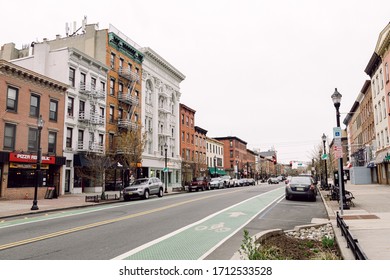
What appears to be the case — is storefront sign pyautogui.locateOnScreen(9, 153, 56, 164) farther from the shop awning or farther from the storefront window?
the shop awning

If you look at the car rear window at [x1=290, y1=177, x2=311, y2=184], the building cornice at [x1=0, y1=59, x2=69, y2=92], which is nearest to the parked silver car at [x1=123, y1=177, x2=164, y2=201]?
the car rear window at [x1=290, y1=177, x2=311, y2=184]

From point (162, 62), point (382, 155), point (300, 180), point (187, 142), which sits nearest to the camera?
point (300, 180)

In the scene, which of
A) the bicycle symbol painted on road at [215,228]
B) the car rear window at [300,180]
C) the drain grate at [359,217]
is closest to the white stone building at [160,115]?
the car rear window at [300,180]

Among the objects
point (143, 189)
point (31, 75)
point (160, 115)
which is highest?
point (160, 115)

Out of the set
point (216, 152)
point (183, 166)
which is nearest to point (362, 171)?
point (183, 166)

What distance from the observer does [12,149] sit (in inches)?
965

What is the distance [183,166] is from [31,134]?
2653 cm

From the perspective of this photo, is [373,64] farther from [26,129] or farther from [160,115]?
[26,129]

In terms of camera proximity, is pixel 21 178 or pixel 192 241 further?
pixel 21 178

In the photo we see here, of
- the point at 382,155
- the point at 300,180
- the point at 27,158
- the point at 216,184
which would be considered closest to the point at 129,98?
the point at 27,158

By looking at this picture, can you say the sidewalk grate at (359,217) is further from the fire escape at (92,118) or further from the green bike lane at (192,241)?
the fire escape at (92,118)

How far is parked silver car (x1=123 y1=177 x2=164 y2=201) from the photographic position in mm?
23781

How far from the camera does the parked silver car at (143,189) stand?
23781 mm

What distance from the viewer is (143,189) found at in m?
24.2
